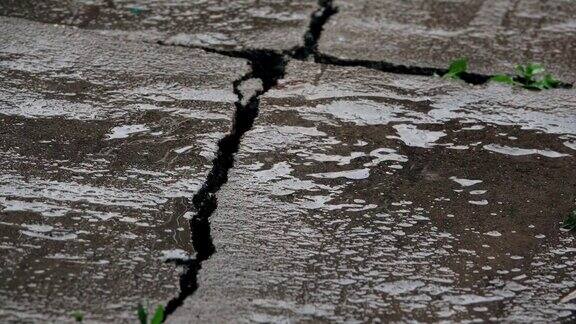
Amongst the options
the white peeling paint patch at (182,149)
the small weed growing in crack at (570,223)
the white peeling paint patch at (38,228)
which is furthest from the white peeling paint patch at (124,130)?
the small weed growing in crack at (570,223)

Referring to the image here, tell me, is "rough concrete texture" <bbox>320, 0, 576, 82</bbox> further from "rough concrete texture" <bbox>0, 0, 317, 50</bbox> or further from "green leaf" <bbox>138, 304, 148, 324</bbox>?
"green leaf" <bbox>138, 304, 148, 324</bbox>

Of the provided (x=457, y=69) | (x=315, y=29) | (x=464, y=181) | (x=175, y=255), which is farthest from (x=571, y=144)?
(x=175, y=255)

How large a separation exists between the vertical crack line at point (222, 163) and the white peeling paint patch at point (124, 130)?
0.76ft

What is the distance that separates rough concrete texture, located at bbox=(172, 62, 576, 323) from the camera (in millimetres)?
1807

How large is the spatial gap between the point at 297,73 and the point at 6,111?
3.00 ft

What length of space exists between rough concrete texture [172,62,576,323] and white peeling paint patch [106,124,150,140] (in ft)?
0.97

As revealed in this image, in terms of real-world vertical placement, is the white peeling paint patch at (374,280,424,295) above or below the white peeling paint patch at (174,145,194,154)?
below

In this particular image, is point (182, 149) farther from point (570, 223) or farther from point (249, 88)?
point (570, 223)

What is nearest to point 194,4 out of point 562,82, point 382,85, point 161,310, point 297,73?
point 297,73

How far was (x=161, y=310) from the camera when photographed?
1.69m

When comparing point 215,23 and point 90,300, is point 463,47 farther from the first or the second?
point 90,300

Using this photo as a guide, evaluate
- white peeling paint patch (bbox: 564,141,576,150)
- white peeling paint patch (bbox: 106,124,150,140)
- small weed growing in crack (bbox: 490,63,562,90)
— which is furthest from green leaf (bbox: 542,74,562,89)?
white peeling paint patch (bbox: 106,124,150,140)

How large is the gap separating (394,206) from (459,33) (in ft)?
3.97

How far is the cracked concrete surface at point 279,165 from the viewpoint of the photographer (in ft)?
5.96
